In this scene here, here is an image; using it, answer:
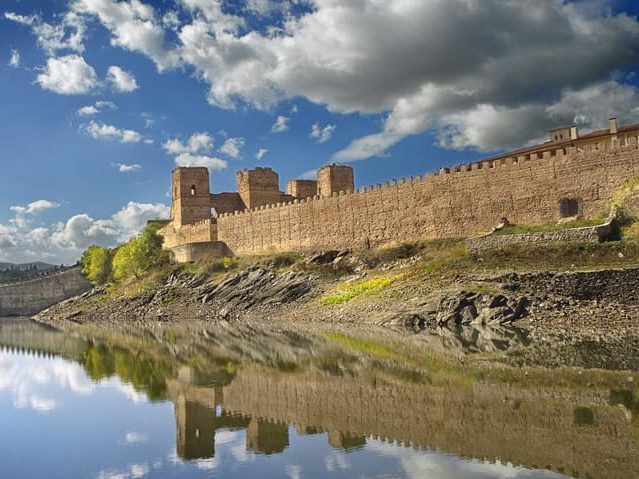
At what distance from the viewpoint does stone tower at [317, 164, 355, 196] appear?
59969mm

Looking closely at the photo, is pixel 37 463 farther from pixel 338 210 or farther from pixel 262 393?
pixel 338 210

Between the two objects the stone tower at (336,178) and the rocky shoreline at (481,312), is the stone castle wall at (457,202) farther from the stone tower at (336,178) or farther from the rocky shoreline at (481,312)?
the stone tower at (336,178)

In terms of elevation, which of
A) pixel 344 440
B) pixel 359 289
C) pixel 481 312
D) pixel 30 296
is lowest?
pixel 344 440

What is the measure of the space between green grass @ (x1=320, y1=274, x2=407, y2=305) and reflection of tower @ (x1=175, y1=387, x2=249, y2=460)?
760 inches

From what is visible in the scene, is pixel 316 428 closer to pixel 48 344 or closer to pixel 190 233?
pixel 48 344

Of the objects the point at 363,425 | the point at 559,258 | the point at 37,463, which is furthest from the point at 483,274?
the point at 37,463

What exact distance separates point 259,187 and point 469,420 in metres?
53.3

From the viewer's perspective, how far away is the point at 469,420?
34.9ft

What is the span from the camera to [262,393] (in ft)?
48.2

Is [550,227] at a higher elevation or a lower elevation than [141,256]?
lower

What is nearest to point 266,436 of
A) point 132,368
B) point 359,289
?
point 132,368

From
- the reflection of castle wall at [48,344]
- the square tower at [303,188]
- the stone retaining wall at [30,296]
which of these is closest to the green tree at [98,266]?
the stone retaining wall at [30,296]

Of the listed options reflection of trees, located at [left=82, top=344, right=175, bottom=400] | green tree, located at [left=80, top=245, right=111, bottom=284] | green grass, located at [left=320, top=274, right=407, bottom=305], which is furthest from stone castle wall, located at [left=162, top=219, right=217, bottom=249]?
reflection of trees, located at [left=82, top=344, right=175, bottom=400]

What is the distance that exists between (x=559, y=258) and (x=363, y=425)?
18.4m
